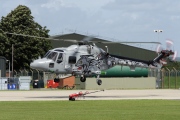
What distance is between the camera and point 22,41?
110m

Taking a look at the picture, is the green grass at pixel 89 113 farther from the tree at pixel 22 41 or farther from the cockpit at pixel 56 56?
the tree at pixel 22 41

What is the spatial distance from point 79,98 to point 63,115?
1773cm

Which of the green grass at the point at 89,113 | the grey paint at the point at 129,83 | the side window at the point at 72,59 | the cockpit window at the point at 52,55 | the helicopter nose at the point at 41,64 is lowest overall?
the green grass at the point at 89,113

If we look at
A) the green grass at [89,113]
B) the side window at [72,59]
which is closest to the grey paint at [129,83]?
the side window at [72,59]

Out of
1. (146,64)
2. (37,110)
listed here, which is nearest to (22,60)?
(146,64)

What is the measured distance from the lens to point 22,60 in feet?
358

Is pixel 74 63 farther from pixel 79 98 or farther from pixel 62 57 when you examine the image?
pixel 79 98

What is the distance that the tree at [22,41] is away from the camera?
108875mm

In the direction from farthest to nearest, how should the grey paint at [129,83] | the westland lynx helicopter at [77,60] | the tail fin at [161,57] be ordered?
the grey paint at [129,83]
the tail fin at [161,57]
the westland lynx helicopter at [77,60]

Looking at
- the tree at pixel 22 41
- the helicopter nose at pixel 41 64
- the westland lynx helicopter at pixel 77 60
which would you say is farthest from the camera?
the tree at pixel 22 41

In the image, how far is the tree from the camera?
109 m

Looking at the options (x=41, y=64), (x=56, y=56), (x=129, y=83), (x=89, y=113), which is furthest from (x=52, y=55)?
(x=129, y=83)

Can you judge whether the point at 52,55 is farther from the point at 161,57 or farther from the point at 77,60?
the point at 161,57

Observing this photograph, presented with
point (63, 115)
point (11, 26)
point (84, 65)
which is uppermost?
point (11, 26)
